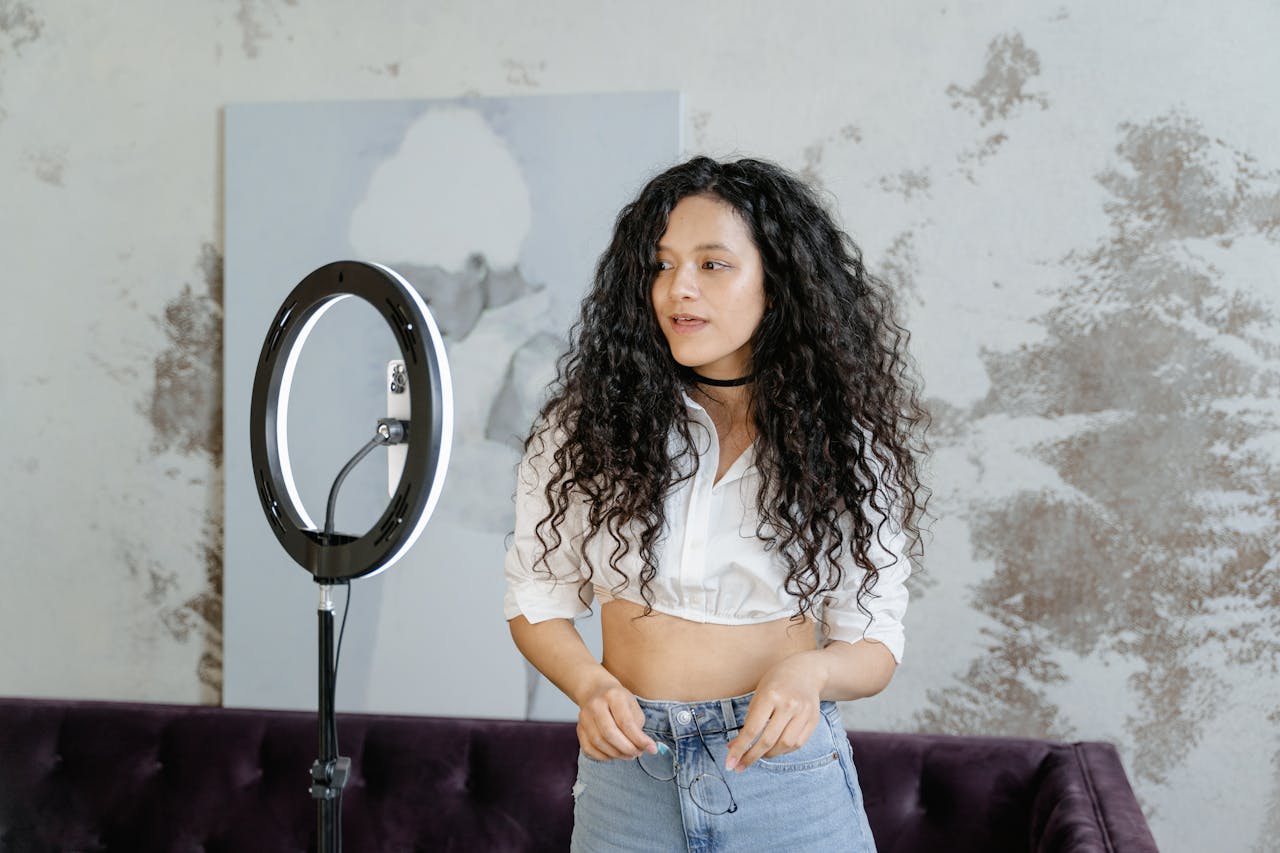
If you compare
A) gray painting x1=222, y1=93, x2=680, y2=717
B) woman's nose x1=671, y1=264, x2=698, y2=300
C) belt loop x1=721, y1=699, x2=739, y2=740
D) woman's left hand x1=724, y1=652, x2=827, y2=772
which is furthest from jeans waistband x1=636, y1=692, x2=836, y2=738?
gray painting x1=222, y1=93, x2=680, y2=717

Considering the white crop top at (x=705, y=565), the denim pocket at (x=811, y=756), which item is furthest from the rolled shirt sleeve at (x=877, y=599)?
the denim pocket at (x=811, y=756)

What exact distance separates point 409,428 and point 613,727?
1.15 feet

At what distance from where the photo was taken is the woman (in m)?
1.23

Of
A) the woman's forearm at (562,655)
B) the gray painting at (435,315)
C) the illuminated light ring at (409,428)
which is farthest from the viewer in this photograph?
the gray painting at (435,315)

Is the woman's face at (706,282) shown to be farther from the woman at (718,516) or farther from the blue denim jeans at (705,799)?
the blue denim jeans at (705,799)

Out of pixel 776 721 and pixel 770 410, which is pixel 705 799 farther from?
pixel 770 410

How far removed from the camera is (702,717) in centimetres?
122

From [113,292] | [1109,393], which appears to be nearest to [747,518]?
[1109,393]

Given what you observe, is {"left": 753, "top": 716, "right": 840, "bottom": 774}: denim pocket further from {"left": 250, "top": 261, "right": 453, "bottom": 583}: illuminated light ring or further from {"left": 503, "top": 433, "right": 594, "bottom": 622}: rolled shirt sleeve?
{"left": 250, "top": 261, "right": 453, "bottom": 583}: illuminated light ring

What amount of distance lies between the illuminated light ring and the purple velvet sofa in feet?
3.90

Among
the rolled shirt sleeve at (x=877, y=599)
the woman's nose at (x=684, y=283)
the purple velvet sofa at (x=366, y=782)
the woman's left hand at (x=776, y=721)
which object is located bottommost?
the purple velvet sofa at (x=366, y=782)

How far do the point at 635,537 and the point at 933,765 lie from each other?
1.11m

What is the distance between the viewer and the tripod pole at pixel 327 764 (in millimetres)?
1067

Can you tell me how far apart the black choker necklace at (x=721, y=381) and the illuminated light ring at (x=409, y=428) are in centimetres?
39
